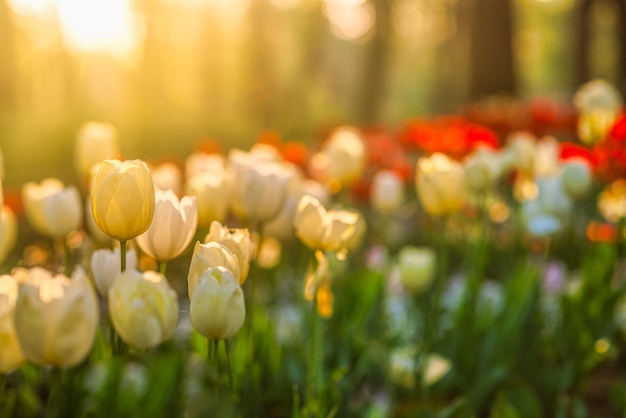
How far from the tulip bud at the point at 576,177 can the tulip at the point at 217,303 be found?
6.27 feet

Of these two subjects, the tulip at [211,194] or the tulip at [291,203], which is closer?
the tulip at [211,194]

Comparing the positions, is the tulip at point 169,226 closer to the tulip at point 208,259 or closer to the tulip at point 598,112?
the tulip at point 208,259

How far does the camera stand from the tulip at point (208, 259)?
131cm

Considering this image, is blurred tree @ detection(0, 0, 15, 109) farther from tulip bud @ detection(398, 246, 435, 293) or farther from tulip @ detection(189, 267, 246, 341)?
tulip @ detection(189, 267, 246, 341)

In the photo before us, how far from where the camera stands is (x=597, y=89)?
3.21 m

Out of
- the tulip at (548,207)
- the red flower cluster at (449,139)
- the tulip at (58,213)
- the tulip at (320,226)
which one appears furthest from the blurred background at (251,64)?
the tulip at (320,226)

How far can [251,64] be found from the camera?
21.2m

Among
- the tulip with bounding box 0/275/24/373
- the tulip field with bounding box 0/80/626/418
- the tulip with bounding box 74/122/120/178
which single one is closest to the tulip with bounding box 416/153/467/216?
the tulip field with bounding box 0/80/626/418

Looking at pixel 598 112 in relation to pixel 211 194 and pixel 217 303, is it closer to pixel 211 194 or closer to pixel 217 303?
pixel 211 194

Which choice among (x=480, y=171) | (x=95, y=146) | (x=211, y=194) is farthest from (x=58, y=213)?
(x=480, y=171)

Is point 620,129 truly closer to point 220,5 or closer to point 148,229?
point 148,229

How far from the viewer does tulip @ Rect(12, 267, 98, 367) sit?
43.2 inches

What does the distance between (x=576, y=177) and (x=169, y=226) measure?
185cm

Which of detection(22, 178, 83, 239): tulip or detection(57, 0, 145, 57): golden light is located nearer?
detection(22, 178, 83, 239): tulip
